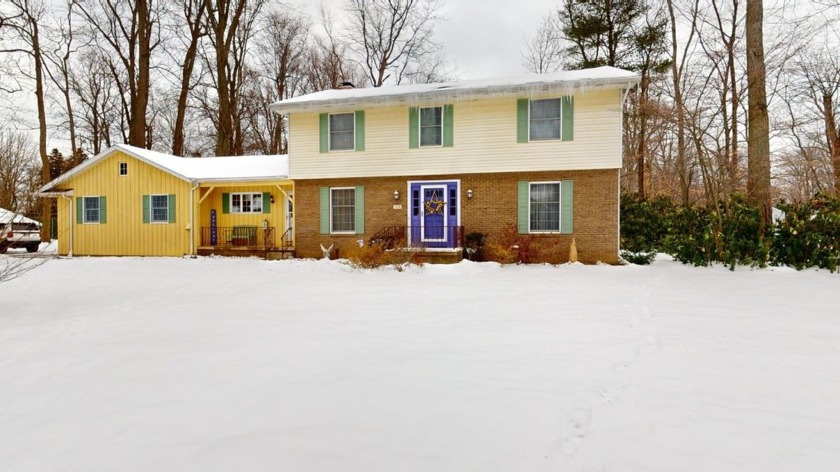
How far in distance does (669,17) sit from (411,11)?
12.6 meters

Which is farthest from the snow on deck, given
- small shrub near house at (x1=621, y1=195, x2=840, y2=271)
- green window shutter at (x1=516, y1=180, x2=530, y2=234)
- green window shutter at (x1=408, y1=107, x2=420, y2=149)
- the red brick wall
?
small shrub near house at (x1=621, y1=195, x2=840, y2=271)

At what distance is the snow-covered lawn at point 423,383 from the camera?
2551 millimetres

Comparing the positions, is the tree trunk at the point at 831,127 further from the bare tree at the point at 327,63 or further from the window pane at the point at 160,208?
the window pane at the point at 160,208

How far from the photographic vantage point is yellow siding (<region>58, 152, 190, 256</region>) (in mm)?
15242

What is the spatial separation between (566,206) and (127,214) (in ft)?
50.0

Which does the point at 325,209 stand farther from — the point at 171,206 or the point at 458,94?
the point at 171,206

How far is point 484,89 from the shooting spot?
478 inches

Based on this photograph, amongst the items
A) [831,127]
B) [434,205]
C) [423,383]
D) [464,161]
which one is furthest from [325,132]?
[831,127]

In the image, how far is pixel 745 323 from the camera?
18.0 ft

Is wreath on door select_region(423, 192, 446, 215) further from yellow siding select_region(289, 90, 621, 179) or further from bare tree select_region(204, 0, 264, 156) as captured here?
bare tree select_region(204, 0, 264, 156)

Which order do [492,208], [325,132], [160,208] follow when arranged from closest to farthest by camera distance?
[492,208] → [325,132] → [160,208]

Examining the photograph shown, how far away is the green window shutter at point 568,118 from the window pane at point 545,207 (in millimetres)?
1421

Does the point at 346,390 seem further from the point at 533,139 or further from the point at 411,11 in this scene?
the point at 411,11

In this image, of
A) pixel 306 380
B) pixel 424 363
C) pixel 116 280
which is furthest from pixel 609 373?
pixel 116 280
